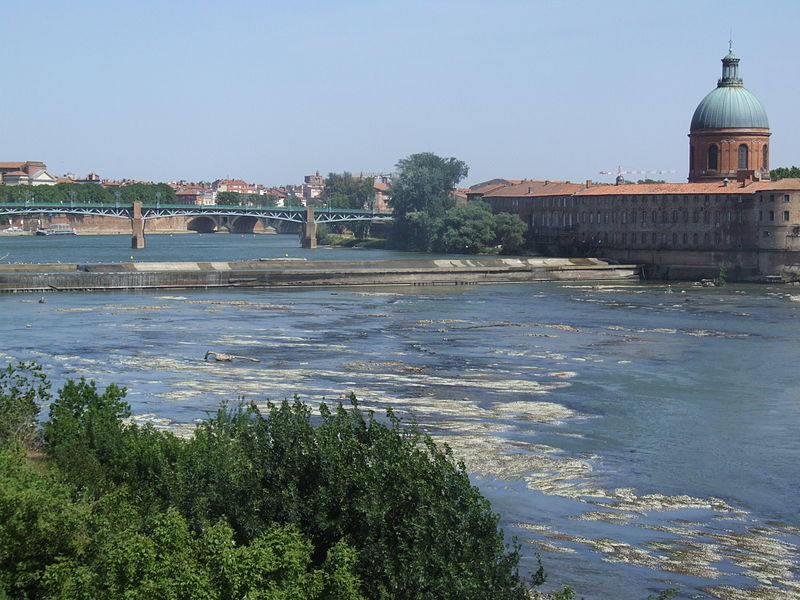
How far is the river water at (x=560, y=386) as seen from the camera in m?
20.1

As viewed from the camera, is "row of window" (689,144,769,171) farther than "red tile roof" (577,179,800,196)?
Yes

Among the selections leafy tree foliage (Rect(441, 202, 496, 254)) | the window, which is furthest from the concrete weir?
the window

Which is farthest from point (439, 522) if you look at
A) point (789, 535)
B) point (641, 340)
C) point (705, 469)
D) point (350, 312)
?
point (350, 312)

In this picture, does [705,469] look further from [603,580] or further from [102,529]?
[102,529]

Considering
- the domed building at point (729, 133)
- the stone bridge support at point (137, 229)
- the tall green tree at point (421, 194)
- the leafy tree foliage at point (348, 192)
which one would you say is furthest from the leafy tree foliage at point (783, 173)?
the leafy tree foliage at point (348, 192)

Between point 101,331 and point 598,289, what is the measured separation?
3687 centimetres

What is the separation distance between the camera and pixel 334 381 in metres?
35.3

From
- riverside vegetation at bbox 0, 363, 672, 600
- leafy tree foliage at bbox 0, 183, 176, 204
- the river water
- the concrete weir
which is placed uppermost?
leafy tree foliage at bbox 0, 183, 176, 204

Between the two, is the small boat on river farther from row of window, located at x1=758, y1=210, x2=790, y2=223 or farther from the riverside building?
row of window, located at x1=758, y1=210, x2=790, y2=223

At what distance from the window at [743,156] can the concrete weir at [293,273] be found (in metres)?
16.0

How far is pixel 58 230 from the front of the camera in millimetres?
167750

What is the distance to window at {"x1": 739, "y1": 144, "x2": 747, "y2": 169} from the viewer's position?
307ft

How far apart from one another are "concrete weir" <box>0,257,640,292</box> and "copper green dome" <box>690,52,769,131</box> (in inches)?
662

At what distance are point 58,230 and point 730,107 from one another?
106236 mm
